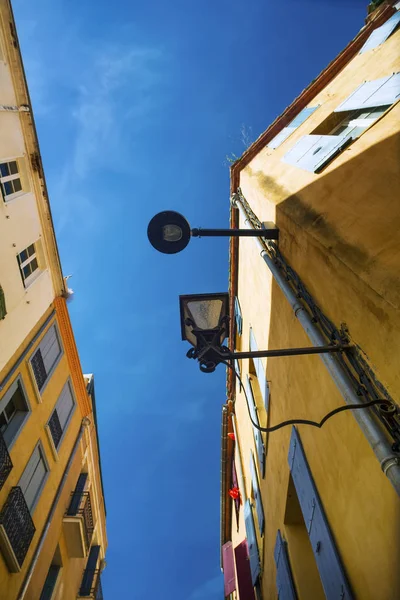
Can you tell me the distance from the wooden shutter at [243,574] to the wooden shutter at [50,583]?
17.9 ft

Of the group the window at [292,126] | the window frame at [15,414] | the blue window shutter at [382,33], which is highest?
the window at [292,126]

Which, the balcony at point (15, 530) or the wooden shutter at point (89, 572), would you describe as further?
the wooden shutter at point (89, 572)

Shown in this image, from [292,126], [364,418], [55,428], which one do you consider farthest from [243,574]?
[292,126]

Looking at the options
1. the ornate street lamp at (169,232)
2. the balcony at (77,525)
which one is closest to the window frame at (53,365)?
the balcony at (77,525)

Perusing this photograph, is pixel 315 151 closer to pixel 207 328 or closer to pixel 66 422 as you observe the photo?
pixel 207 328

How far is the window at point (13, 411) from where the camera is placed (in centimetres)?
827

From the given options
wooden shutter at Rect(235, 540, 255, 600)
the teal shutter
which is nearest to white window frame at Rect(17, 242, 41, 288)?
the teal shutter

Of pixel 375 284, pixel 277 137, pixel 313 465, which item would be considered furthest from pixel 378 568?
pixel 277 137

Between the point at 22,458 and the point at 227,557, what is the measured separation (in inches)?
352

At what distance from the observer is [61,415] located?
11.4 metres

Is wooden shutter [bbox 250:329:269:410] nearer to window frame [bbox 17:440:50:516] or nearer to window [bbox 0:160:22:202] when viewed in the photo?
window frame [bbox 17:440:50:516]

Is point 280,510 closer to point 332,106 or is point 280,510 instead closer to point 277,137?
point 332,106

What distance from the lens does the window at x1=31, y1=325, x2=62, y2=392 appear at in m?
9.94

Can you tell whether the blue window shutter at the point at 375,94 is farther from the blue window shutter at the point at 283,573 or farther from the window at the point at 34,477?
the window at the point at 34,477
